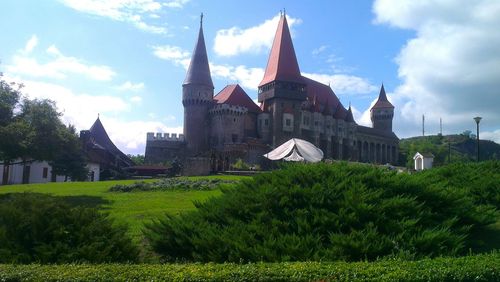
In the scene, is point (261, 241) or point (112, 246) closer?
point (112, 246)

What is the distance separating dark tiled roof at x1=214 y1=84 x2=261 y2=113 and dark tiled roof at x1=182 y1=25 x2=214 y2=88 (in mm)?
2903

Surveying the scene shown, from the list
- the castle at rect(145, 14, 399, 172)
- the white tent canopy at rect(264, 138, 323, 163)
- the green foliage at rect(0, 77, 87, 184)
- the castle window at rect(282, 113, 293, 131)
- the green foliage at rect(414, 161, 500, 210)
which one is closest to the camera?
the green foliage at rect(414, 161, 500, 210)

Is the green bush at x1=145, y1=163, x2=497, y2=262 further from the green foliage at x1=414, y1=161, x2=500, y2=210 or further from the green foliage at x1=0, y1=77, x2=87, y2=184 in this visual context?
the green foliage at x1=0, y1=77, x2=87, y2=184

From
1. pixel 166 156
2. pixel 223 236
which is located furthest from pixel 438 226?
pixel 166 156

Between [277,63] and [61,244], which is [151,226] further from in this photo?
[277,63]

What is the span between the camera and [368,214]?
9672mm

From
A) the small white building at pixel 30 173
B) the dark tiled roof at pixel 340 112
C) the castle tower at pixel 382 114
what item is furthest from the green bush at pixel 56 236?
the castle tower at pixel 382 114

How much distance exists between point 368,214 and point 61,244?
5732 millimetres

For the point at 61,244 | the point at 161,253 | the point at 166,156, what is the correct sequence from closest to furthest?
the point at 61,244 → the point at 161,253 → the point at 166,156

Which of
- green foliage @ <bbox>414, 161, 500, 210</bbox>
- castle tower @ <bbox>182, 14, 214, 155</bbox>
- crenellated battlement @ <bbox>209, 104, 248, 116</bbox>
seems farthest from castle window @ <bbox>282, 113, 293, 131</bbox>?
green foliage @ <bbox>414, 161, 500, 210</bbox>

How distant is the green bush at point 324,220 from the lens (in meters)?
8.52

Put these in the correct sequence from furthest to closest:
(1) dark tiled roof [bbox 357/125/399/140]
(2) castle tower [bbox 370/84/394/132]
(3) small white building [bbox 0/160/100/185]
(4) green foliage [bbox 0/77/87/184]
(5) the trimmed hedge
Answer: (2) castle tower [bbox 370/84/394/132] → (1) dark tiled roof [bbox 357/125/399/140] → (3) small white building [bbox 0/160/100/185] → (4) green foliage [bbox 0/77/87/184] → (5) the trimmed hedge

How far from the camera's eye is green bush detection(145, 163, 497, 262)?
28.0 feet

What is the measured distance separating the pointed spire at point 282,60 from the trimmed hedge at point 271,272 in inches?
2426
